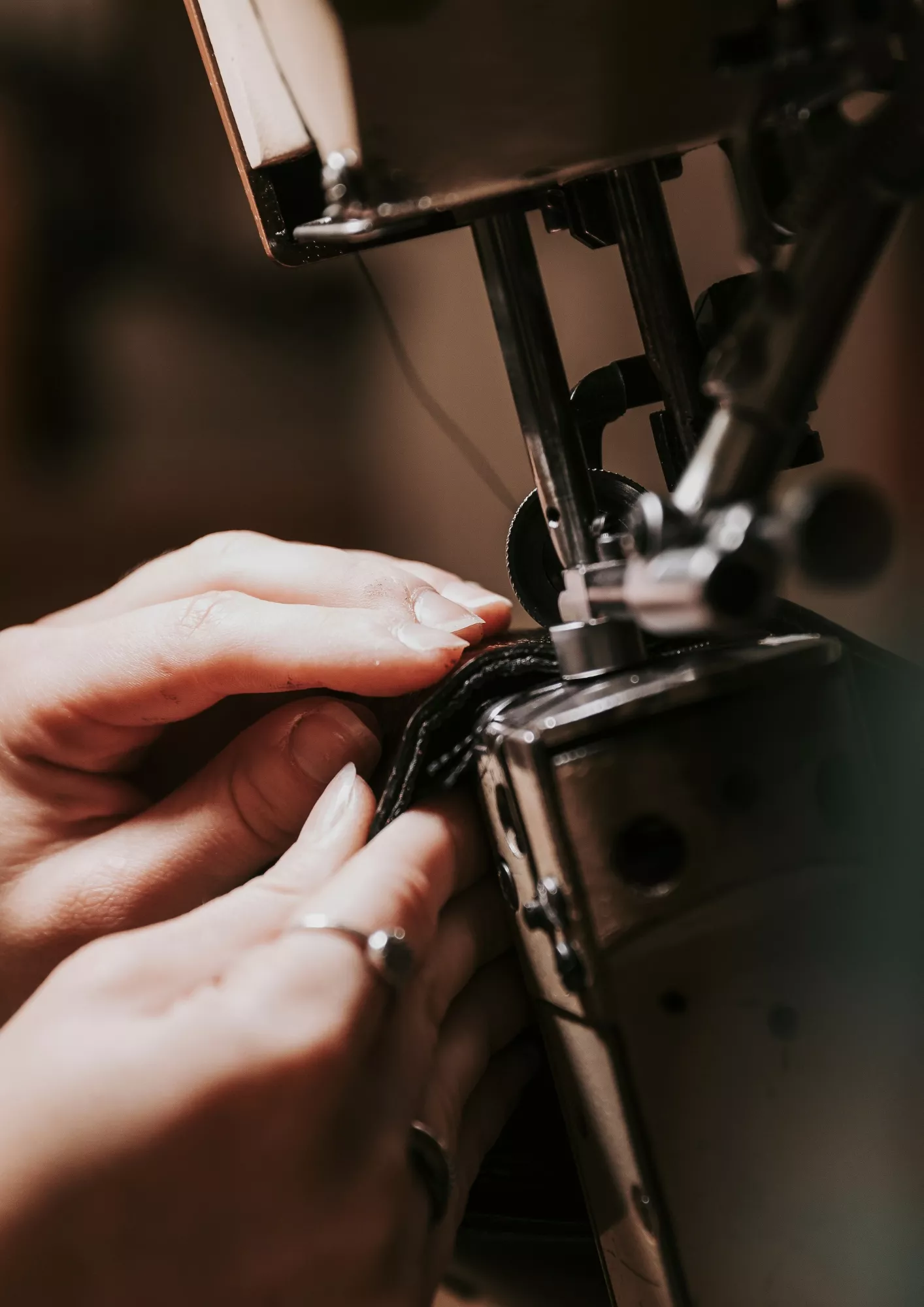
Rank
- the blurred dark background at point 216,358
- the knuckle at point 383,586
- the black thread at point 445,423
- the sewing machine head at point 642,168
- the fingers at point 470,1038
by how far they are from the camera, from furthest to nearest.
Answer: the black thread at point 445,423 < the blurred dark background at point 216,358 < the knuckle at point 383,586 < the fingers at point 470,1038 < the sewing machine head at point 642,168

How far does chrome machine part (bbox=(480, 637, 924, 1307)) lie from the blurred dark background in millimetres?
559

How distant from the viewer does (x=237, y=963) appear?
1.21ft

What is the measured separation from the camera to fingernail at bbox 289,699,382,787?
47 centimetres

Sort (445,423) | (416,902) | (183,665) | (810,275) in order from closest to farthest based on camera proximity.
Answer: (810,275) → (416,902) → (183,665) → (445,423)

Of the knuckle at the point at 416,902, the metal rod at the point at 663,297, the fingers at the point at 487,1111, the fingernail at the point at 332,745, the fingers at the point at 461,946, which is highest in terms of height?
the metal rod at the point at 663,297

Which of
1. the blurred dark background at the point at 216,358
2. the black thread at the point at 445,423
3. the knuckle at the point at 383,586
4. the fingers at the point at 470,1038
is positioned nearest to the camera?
the fingers at the point at 470,1038

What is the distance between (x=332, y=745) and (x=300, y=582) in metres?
0.10

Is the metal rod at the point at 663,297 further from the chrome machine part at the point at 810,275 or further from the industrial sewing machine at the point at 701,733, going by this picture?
the chrome machine part at the point at 810,275

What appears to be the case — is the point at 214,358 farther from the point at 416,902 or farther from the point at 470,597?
the point at 416,902

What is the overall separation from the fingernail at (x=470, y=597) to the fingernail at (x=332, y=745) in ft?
0.29

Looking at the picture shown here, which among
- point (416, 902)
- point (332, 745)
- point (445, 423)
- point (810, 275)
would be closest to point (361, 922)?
point (416, 902)

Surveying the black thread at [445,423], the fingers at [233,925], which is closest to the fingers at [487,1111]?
the fingers at [233,925]

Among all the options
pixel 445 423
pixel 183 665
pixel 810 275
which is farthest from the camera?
pixel 445 423

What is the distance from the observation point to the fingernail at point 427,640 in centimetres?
44
